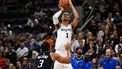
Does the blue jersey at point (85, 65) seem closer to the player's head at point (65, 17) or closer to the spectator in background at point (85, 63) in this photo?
the spectator in background at point (85, 63)

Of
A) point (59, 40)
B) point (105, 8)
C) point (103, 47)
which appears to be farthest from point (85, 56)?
point (105, 8)

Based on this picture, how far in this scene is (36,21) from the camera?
69.1 ft

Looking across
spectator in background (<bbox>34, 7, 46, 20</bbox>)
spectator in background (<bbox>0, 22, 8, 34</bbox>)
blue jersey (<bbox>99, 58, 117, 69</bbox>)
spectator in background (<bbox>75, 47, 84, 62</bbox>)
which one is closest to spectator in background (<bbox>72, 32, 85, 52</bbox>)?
spectator in background (<bbox>75, 47, 84, 62</bbox>)

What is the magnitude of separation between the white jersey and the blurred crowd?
227cm

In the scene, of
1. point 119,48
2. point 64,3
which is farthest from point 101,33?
point 64,3

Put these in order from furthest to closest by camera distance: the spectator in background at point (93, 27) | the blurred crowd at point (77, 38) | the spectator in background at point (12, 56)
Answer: the spectator in background at point (93, 27) < the spectator in background at point (12, 56) < the blurred crowd at point (77, 38)

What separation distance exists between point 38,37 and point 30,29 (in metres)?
3.03

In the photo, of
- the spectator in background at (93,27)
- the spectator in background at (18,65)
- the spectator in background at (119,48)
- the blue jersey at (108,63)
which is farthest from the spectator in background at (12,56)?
the blue jersey at (108,63)

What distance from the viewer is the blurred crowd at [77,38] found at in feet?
48.7

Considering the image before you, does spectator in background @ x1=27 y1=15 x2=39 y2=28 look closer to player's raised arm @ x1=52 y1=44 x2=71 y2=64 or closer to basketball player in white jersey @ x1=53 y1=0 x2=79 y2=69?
basketball player in white jersey @ x1=53 y1=0 x2=79 y2=69

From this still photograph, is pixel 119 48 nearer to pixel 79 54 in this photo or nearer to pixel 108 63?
pixel 79 54

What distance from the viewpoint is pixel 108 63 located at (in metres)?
13.5

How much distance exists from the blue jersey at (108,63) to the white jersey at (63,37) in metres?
3.77

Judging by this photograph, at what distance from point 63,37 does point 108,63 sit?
387cm
